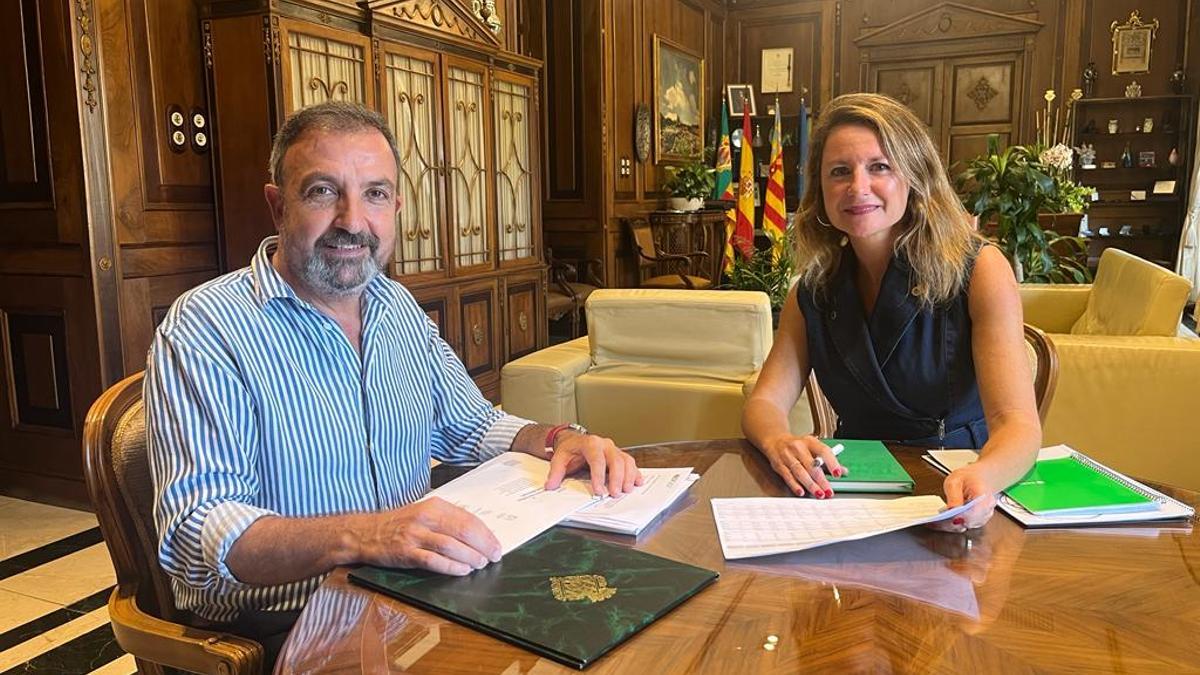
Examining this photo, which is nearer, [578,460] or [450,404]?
[578,460]

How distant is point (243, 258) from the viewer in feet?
11.8

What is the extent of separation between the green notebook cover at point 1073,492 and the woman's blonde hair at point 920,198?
415mm

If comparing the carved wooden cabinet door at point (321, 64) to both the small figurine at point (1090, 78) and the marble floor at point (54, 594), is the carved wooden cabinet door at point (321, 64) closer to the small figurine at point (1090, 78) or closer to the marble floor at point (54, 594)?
the marble floor at point (54, 594)

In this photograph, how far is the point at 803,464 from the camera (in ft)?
4.44

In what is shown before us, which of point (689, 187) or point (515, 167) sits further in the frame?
point (689, 187)

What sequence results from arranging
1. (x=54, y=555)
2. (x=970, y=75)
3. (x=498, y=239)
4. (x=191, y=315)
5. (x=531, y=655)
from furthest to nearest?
1. (x=970, y=75)
2. (x=498, y=239)
3. (x=54, y=555)
4. (x=191, y=315)
5. (x=531, y=655)

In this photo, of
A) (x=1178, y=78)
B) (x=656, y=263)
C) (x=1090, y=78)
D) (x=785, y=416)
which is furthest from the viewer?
(x=1090, y=78)

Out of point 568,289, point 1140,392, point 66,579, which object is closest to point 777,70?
point 568,289

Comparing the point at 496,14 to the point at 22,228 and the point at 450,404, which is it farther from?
the point at 450,404

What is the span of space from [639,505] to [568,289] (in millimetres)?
5169

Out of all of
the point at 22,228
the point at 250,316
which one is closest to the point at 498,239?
the point at 22,228

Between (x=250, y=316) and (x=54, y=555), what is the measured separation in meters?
2.33

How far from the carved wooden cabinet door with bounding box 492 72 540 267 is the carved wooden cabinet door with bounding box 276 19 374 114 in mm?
1232

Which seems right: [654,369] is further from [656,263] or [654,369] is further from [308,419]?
[656,263]
